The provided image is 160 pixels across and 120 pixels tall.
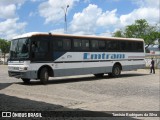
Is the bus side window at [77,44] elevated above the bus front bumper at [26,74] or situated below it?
above

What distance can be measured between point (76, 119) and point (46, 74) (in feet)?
39.2

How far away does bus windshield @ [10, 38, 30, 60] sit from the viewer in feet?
67.8

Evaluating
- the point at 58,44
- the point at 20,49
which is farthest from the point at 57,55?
the point at 20,49

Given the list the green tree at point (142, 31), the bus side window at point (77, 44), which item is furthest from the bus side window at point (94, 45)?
the green tree at point (142, 31)

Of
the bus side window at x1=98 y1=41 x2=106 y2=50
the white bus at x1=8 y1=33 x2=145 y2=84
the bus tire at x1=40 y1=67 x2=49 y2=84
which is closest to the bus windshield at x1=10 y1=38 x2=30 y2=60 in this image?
the white bus at x1=8 y1=33 x2=145 y2=84

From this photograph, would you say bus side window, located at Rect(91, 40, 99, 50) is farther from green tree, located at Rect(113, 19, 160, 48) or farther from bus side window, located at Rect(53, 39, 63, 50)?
green tree, located at Rect(113, 19, 160, 48)

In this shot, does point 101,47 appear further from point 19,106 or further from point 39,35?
point 19,106

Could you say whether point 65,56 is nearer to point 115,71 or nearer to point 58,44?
point 58,44

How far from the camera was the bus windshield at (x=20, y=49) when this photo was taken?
67.8ft

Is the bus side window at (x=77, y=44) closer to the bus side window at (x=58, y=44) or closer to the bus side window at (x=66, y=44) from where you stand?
the bus side window at (x=66, y=44)

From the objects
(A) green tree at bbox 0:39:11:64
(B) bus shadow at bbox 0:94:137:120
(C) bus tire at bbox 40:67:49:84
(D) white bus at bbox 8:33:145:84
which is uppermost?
(A) green tree at bbox 0:39:11:64

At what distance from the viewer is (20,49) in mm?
21047

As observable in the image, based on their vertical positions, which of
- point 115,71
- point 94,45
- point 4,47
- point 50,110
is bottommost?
point 50,110

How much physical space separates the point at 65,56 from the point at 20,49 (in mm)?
3111
